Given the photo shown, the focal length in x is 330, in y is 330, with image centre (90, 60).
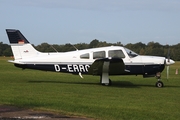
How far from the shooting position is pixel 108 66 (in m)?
17.8

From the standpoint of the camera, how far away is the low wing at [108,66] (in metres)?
17.0

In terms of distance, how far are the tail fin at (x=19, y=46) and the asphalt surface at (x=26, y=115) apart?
31.8 feet

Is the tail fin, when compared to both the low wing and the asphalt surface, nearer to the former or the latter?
the low wing

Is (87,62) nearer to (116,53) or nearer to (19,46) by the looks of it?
(116,53)

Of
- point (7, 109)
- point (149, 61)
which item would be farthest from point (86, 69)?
point (7, 109)

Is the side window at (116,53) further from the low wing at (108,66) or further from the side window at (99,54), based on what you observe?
the low wing at (108,66)

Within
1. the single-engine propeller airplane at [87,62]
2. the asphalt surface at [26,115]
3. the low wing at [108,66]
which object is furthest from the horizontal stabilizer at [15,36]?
the asphalt surface at [26,115]

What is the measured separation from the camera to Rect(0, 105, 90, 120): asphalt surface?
7.98m

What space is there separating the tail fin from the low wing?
363 cm

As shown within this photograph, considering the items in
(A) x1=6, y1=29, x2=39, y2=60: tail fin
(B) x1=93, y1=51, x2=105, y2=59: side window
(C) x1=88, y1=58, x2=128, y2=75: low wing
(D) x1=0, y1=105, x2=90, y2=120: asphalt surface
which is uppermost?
(A) x1=6, y1=29, x2=39, y2=60: tail fin

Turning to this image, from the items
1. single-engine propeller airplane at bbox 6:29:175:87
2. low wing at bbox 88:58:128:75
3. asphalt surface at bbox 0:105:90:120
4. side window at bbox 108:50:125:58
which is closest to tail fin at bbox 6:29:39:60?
single-engine propeller airplane at bbox 6:29:175:87

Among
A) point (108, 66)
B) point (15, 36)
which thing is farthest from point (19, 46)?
point (108, 66)

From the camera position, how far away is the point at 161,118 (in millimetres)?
8711

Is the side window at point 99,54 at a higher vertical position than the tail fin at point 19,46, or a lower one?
lower
